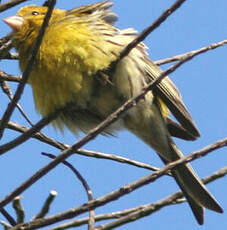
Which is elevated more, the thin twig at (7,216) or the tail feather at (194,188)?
the thin twig at (7,216)

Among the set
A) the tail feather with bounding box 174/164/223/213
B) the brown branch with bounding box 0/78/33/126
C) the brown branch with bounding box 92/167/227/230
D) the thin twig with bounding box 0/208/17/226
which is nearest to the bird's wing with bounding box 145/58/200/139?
the tail feather with bounding box 174/164/223/213

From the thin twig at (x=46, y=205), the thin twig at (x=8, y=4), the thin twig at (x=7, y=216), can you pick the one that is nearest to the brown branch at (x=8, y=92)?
the thin twig at (x=8, y=4)

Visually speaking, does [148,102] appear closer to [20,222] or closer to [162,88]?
[162,88]

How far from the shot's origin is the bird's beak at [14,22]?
3754mm

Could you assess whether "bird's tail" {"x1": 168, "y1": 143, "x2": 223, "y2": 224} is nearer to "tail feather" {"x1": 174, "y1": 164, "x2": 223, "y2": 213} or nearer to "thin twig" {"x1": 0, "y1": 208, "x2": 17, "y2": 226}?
"tail feather" {"x1": 174, "y1": 164, "x2": 223, "y2": 213}

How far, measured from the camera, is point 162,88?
3.85m

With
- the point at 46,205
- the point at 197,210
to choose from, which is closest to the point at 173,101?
the point at 197,210

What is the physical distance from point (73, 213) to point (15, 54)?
1.96 m

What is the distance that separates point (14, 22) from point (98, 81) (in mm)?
813

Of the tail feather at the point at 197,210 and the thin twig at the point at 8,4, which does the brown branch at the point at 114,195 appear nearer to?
the thin twig at the point at 8,4

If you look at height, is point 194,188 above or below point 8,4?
below

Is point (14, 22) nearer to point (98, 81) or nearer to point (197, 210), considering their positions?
point (98, 81)

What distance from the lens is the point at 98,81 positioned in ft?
11.7

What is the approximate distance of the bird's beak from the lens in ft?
12.3
